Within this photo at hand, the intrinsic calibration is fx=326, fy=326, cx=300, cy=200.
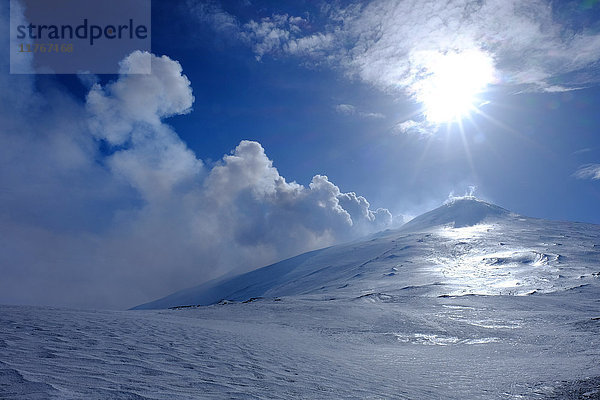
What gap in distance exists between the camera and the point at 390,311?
26.2m

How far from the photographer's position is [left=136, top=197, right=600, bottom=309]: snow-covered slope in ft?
152

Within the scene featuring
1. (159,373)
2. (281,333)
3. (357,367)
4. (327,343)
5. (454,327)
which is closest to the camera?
(159,373)

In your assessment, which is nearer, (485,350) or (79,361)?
(79,361)

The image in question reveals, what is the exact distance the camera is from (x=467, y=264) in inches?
2650

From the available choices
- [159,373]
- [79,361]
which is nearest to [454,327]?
[159,373]

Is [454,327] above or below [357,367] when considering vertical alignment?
below

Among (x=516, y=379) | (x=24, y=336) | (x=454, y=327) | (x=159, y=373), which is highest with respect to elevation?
(x=24, y=336)

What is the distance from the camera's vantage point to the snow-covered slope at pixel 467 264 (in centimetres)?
4622

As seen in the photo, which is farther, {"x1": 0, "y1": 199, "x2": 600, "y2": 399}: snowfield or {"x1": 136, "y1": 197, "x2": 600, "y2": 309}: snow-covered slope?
{"x1": 136, "y1": 197, "x2": 600, "y2": 309}: snow-covered slope

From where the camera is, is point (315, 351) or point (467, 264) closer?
point (315, 351)

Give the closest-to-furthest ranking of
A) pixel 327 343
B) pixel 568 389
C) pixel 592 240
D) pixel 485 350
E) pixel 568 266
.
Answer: pixel 568 389 → pixel 485 350 → pixel 327 343 → pixel 568 266 → pixel 592 240

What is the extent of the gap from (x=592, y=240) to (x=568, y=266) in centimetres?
3730

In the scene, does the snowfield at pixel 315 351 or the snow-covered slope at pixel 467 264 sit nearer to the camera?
the snowfield at pixel 315 351

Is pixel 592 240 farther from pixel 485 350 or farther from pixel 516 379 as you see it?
pixel 516 379
